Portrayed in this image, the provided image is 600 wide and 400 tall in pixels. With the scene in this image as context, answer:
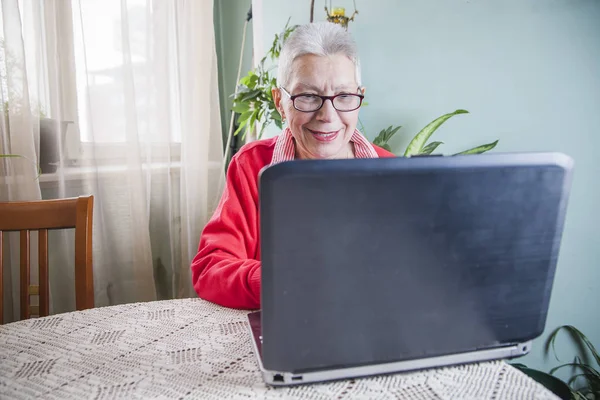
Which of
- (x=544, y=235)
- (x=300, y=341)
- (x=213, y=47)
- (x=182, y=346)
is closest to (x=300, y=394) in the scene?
(x=300, y=341)

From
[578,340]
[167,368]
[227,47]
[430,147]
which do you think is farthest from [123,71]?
[578,340]

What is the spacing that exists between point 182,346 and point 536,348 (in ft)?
5.21

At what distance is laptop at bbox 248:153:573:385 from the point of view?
0.45 metres

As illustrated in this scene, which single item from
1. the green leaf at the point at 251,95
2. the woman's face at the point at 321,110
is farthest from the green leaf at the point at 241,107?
the woman's face at the point at 321,110

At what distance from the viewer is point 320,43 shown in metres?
1.05

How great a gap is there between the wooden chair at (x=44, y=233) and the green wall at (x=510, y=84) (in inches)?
47.9

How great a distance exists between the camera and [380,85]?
1799mm

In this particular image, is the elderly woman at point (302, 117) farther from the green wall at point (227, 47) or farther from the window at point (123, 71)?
the green wall at point (227, 47)

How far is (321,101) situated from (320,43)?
0.47ft

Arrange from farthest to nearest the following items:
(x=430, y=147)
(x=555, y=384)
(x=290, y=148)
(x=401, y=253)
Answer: (x=430, y=147) → (x=555, y=384) → (x=290, y=148) → (x=401, y=253)

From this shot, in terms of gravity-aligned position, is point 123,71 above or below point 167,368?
above

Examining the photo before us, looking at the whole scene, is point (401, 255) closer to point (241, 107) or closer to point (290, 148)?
point (290, 148)

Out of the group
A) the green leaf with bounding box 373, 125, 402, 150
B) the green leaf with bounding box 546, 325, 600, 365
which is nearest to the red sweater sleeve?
the green leaf with bounding box 373, 125, 402, 150

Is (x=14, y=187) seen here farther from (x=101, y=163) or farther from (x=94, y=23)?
(x=94, y=23)
